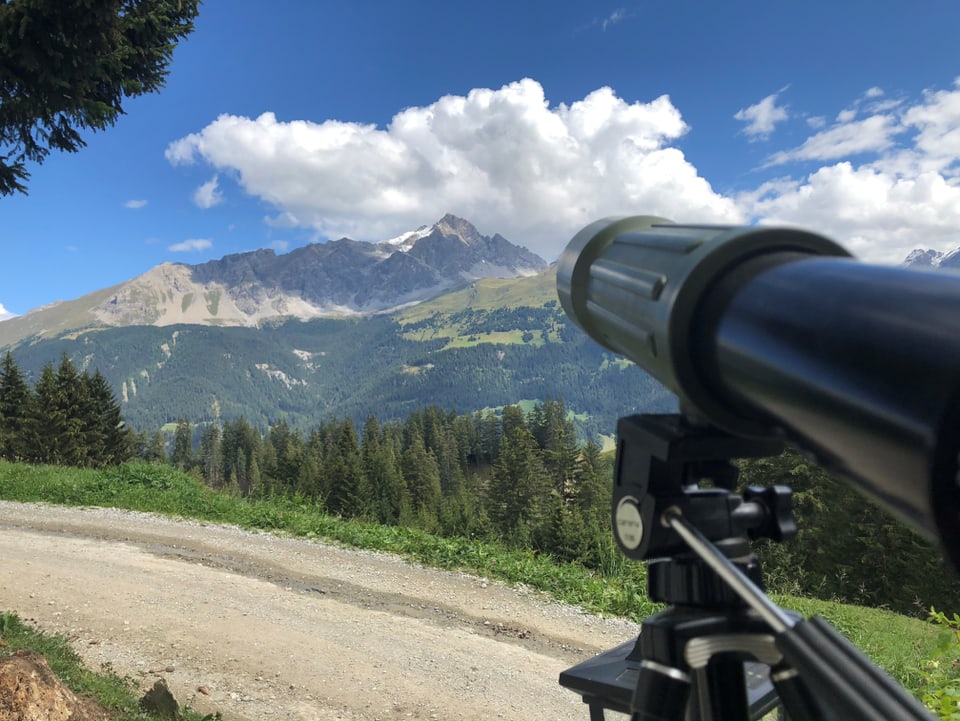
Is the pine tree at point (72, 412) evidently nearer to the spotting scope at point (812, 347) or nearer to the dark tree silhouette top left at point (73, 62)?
the dark tree silhouette top left at point (73, 62)

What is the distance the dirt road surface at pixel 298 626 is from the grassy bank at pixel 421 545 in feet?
1.67

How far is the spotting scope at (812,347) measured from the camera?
493mm

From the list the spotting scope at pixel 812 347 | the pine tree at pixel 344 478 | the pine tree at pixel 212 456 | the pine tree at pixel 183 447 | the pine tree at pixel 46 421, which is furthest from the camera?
the pine tree at pixel 212 456

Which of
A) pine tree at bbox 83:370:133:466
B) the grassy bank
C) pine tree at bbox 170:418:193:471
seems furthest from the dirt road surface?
pine tree at bbox 170:418:193:471

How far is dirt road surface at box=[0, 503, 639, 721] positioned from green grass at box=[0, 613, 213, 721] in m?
0.27

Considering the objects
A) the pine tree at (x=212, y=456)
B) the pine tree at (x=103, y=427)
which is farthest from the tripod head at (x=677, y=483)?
the pine tree at (x=212, y=456)

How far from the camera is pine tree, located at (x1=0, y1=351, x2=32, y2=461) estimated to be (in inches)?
1592

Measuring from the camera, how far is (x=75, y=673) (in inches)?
199

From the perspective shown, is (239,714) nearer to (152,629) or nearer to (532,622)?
(152,629)

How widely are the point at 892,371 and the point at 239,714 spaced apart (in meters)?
5.95

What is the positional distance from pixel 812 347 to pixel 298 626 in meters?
7.51

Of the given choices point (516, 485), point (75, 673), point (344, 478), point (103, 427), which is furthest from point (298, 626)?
point (516, 485)

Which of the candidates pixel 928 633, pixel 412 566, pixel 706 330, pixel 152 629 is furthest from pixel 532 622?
pixel 706 330

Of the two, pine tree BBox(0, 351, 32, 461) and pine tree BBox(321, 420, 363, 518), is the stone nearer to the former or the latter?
pine tree BBox(0, 351, 32, 461)
